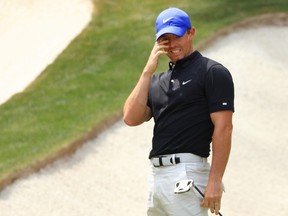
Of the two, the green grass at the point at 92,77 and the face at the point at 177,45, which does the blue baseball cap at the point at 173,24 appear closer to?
the face at the point at 177,45

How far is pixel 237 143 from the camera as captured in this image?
46.5 ft

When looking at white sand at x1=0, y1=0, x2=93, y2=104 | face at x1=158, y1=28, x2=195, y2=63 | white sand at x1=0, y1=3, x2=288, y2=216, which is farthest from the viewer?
white sand at x1=0, y1=0, x2=93, y2=104

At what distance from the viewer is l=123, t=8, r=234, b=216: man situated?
6660mm

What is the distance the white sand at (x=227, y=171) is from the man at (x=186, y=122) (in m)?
4.54

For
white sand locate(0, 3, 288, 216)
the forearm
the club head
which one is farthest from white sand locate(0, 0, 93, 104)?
the forearm

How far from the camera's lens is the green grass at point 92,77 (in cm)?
1315

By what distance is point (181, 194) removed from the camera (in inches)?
266

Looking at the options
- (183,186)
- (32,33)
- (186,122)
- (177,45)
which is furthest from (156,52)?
(32,33)

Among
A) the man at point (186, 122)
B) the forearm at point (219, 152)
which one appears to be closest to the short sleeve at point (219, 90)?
the man at point (186, 122)

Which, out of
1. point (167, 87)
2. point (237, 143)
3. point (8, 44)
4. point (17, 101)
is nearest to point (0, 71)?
point (8, 44)

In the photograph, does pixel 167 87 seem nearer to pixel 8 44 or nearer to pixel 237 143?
pixel 237 143

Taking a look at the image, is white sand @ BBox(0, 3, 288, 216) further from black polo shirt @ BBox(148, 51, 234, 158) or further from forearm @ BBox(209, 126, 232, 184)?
forearm @ BBox(209, 126, 232, 184)

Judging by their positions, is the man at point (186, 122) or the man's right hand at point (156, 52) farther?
the man's right hand at point (156, 52)

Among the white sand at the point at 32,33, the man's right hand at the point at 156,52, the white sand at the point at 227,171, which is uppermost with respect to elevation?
the man's right hand at the point at 156,52
